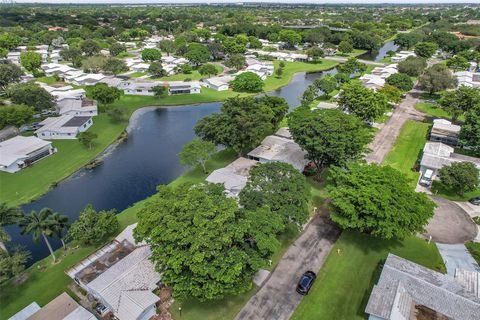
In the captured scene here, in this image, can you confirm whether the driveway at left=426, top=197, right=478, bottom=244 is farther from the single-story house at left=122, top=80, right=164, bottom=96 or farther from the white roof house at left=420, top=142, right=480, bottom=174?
the single-story house at left=122, top=80, right=164, bottom=96

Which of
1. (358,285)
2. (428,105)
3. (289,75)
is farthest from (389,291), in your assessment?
(289,75)

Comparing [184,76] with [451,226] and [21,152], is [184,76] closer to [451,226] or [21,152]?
[21,152]

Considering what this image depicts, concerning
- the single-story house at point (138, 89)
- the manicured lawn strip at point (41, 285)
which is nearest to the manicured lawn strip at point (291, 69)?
the single-story house at point (138, 89)

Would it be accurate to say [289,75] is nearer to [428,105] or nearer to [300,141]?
[428,105]

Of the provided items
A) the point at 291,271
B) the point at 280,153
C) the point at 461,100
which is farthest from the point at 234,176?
the point at 461,100

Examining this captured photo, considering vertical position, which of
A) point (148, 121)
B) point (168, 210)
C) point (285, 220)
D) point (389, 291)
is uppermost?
point (168, 210)

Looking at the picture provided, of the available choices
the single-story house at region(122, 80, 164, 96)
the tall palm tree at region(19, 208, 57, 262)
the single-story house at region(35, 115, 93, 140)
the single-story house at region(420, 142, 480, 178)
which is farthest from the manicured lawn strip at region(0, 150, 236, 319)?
the single-story house at region(122, 80, 164, 96)
